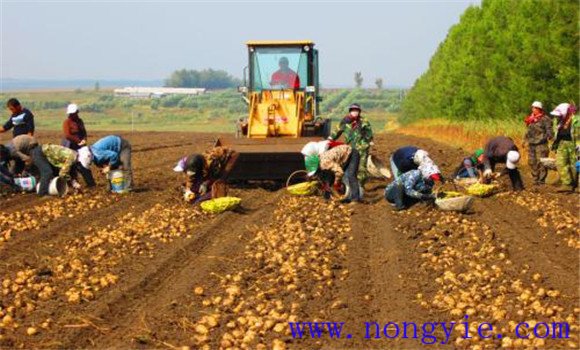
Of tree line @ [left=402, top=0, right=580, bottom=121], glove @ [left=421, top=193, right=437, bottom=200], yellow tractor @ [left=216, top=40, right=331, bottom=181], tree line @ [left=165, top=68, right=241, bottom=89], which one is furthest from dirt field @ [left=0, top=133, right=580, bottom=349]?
tree line @ [left=165, top=68, right=241, bottom=89]

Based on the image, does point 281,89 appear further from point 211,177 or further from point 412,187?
point 412,187

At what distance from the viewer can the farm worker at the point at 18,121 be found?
1390 cm

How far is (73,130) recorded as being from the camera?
13.6 meters

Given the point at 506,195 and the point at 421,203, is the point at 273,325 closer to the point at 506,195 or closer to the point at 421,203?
the point at 421,203

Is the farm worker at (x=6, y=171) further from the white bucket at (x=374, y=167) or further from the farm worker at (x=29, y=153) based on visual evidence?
the white bucket at (x=374, y=167)

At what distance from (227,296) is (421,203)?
515cm

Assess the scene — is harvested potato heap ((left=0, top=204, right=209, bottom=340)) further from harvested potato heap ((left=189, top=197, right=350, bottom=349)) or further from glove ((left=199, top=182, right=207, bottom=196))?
harvested potato heap ((left=189, top=197, right=350, bottom=349))

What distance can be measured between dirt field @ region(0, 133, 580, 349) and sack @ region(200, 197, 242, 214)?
18cm

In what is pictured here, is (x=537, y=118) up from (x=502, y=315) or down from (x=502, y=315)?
up

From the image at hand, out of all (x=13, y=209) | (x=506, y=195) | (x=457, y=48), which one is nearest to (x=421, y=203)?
(x=506, y=195)

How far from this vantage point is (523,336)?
6.05 m

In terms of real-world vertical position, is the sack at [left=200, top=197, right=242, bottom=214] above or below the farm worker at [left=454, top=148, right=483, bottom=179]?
below

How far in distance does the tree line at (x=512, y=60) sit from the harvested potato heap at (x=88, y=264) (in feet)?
43.9

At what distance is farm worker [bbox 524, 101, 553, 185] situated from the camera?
14233 millimetres
